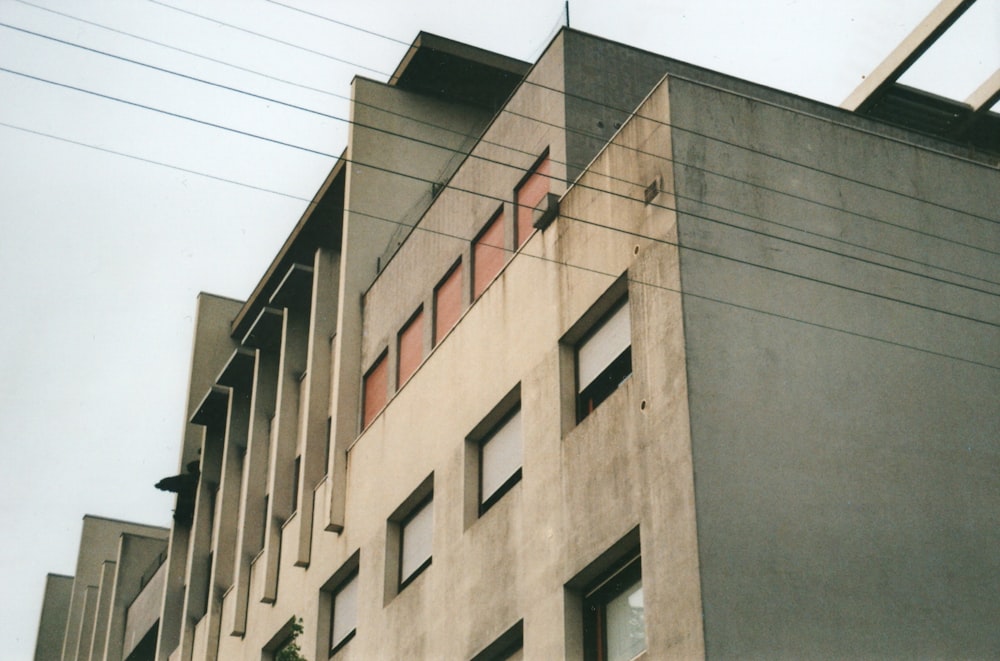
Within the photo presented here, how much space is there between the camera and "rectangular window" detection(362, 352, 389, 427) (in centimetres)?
3018

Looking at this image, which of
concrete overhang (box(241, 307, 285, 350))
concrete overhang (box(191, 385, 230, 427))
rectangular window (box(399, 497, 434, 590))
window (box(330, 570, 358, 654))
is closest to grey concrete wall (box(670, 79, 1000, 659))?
rectangular window (box(399, 497, 434, 590))

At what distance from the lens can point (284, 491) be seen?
33.9 m

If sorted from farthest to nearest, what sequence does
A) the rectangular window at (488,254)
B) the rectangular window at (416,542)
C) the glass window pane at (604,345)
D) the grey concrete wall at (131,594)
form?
1. the grey concrete wall at (131,594)
2. the rectangular window at (488,254)
3. the rectangular window at (416,542)
4. the glass window pane at (604,345)

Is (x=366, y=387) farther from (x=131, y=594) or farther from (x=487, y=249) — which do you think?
(x=131, y=594)

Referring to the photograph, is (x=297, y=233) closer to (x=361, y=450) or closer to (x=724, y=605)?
(x=361, y=450)

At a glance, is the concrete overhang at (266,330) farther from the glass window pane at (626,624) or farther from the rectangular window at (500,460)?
the glass window pane at (626,624)

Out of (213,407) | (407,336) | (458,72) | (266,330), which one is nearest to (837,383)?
(407,336)

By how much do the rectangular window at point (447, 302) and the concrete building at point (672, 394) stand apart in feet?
0.25

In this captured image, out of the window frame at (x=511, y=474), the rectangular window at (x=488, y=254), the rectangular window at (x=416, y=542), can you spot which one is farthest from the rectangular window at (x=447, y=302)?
the window frame at (x=511, y=474)

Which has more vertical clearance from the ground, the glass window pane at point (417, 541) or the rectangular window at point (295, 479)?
the rectangular window at point (295, 479)

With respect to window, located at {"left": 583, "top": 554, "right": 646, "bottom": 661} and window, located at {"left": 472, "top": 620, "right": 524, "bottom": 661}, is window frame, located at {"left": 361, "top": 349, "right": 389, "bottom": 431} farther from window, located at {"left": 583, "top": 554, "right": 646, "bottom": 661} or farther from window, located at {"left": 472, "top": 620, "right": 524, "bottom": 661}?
window, located at {"left": 583, "top": 554, "right": 646, "bottom": 661}

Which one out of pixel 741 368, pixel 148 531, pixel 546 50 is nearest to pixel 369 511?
pixel 546 50

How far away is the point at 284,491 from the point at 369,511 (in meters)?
6.00

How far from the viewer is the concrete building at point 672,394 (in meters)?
17.6
